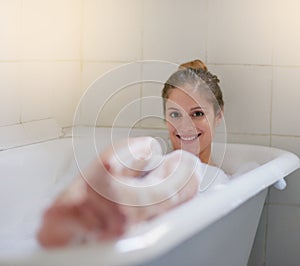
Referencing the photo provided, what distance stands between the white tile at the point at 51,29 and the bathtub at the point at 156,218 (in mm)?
369

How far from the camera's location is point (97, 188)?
2.58 feet

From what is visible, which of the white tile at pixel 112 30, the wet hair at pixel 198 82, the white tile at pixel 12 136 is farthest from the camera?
the white tile at pixel 112 30

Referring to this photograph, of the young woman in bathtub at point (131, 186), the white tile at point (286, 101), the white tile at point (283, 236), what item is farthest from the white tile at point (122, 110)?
the white tile at point (283, 236)

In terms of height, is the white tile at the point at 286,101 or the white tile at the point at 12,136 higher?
the white tile at the point at 286,101

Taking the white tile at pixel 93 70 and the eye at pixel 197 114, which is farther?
the white tile at pixel 93 70

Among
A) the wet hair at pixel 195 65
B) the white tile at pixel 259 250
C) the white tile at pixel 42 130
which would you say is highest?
the wet hair at pixel 195 65

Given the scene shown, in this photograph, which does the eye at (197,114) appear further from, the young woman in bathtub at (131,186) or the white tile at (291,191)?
the white tile at (291,191)

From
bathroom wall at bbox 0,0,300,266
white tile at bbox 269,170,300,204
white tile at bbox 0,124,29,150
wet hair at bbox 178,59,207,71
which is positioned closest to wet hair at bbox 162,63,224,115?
wet hair at bbox 178,59,207,71

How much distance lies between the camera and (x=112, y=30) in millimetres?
2111

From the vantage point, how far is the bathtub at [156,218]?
2.18ft

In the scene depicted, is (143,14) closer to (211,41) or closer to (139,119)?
(211,41)

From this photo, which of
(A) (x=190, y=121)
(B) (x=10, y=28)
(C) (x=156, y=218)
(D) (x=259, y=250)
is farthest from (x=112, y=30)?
(C) (x=156, y=218)

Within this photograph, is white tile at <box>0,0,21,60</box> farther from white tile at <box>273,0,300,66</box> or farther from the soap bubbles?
white tile at <box>273,0,300,66</box>

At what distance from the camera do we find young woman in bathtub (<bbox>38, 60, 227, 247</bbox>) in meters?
0.67
